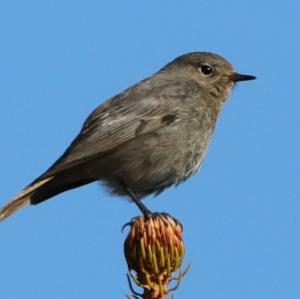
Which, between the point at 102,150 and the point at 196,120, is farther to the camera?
the point at 196,120

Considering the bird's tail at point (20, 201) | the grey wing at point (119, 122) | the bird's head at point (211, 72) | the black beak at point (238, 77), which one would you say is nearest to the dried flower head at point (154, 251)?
the bird's tail at point (20, 201)

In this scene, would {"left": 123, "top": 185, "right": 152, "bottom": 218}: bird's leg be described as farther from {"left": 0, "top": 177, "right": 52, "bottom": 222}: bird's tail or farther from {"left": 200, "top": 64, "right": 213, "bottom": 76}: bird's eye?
{"left": 200, "top": 64, "right": 213, "bottom": 76}: bird's eye

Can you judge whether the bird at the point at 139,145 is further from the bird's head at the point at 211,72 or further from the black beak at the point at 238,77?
the black beak at the point at 238,77

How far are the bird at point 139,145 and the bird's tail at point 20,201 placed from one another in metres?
0.13

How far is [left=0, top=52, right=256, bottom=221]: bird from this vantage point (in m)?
7.61

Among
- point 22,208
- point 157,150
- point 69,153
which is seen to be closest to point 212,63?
point 157,150

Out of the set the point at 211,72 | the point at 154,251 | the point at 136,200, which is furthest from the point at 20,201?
the point at 211,72

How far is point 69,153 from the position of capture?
295 inches

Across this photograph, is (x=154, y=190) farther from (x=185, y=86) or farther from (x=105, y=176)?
(x=185, y=86)

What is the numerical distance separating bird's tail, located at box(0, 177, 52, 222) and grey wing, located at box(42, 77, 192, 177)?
144mm

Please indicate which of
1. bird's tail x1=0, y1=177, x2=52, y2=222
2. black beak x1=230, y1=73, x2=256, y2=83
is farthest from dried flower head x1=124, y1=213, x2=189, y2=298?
black beak x1=230, y1=73, x2=256, y2=83

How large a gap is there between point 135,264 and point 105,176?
3.77 m

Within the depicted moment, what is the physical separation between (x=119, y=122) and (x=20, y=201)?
1575 millimetres

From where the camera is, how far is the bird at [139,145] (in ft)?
25.0
